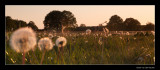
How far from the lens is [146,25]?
2.88 meters

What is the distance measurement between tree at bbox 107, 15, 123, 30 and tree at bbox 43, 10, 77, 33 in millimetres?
615

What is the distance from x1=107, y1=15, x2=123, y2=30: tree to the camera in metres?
2.84

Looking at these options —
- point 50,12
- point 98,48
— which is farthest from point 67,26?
point 98,48

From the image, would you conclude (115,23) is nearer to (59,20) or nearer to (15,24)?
(59,20)

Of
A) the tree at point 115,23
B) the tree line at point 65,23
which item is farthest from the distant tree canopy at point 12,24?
the tree at point 115,23

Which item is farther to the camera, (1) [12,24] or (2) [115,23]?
(2) [115,23]

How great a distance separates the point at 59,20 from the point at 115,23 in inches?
37.7

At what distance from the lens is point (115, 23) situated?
310 cm

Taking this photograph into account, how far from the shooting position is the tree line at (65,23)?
9.09 feet

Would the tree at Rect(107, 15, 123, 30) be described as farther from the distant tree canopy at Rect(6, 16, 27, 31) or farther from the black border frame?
the distant tree canopy at Rect(6, 16, 27, 31)
